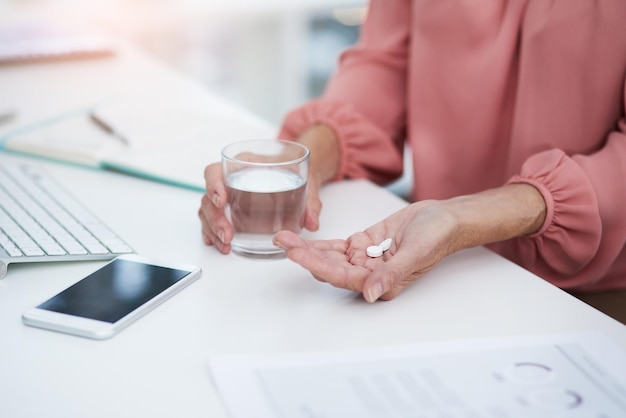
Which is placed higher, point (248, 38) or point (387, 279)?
point (387, 279)

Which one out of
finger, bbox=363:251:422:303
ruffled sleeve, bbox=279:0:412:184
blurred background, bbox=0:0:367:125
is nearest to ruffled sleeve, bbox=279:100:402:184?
ruffled sleeve, bbox=279:0:412:184

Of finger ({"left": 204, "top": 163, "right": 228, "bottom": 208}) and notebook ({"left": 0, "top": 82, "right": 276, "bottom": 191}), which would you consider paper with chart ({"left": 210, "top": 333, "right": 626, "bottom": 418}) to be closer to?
finger ({"left": 204, "top": 163, "right": 228, "bottom": 208})

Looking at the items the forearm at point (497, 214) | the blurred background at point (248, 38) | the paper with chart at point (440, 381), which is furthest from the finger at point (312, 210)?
the blurred background at point (248, 38)

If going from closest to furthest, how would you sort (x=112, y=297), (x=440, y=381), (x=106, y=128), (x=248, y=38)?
(x=440, y=381), (x=112, y=297), (x=106, y=128), (x=248, y=38)

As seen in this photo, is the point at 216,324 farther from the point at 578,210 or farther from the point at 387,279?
the point at 578,210

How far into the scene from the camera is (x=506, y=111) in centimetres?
102

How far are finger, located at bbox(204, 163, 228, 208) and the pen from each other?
0.32 metres

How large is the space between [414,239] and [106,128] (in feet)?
2.06

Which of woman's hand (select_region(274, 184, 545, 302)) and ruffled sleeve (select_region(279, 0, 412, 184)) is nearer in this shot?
woman's hand (select_region(274, 184, 545, 302))

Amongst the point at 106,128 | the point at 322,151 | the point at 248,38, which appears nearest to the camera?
the point at 322,151

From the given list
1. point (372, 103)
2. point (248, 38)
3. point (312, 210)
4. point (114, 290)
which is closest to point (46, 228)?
point (114, 290)

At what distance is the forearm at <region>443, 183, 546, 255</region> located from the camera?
2.36 ft

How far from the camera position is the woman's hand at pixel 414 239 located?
2.04 feet

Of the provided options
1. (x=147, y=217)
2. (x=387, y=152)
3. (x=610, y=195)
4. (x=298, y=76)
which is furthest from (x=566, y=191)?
(x=298, y=76)
